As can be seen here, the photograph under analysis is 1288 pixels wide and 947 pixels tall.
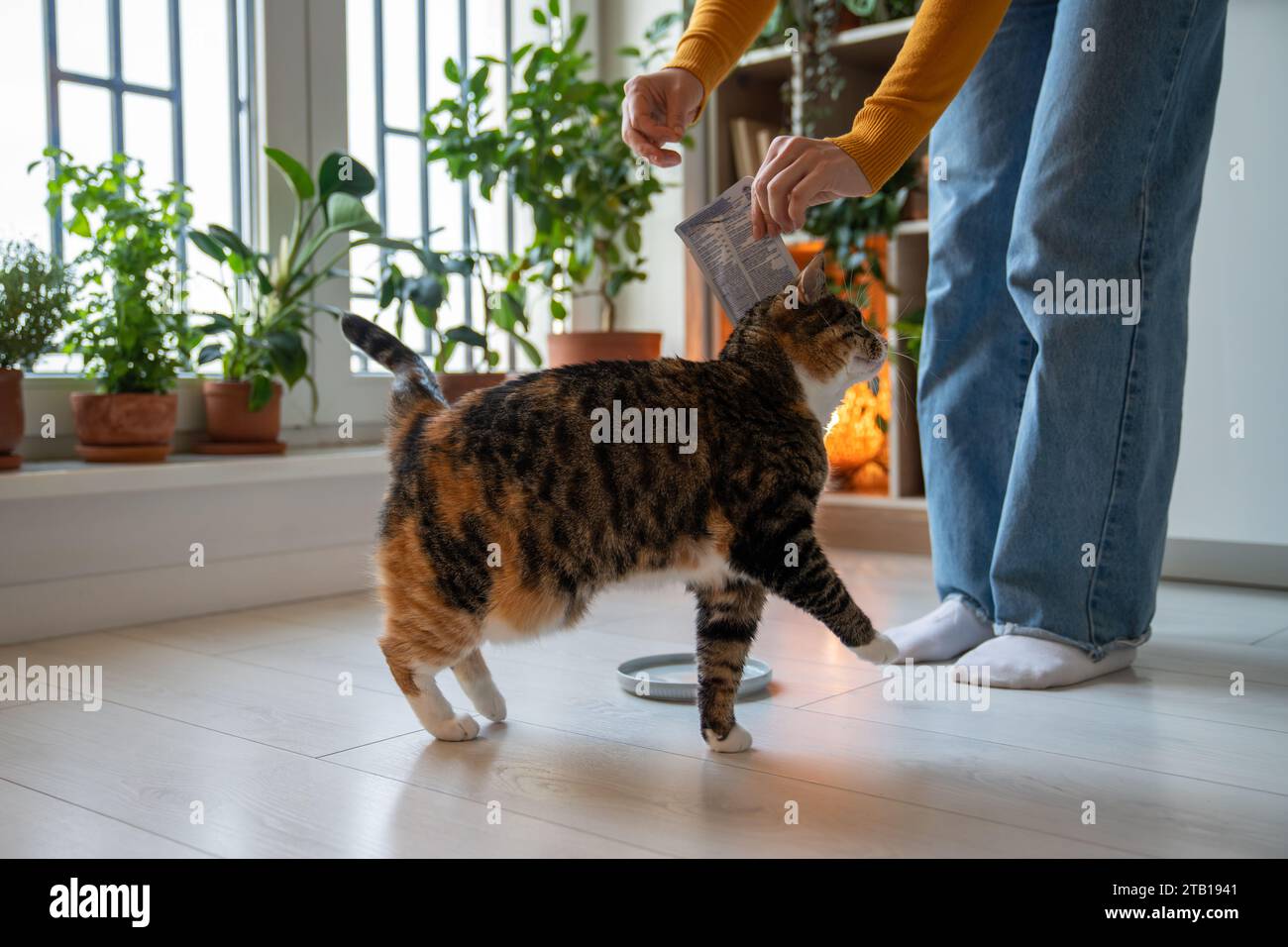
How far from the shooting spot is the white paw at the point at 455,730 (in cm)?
141

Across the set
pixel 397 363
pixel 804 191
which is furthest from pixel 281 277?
pixel 804 191

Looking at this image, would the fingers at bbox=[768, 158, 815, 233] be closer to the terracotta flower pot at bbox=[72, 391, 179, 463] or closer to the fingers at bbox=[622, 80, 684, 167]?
the fingers at bbox=[622, 80, 684, 167]

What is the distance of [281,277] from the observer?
8.10ft

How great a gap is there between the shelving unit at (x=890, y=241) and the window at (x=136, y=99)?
123cm

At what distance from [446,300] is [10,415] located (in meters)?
0.90

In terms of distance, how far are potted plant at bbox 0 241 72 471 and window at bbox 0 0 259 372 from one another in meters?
0.09

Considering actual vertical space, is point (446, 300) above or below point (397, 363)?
above

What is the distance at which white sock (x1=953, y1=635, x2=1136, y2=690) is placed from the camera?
1.64 metres

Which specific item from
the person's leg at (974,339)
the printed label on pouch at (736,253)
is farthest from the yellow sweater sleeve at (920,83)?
the person's leg at (974,339)

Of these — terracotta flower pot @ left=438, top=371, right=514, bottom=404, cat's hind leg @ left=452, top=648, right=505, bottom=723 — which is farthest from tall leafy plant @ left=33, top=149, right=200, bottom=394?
cat's hind leg @ left=452, top=648, right=505, bottom=723

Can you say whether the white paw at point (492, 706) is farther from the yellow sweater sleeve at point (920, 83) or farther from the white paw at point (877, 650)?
the yellow sweater sleeve at point (920, 83)

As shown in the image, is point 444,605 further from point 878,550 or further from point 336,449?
point 878,550

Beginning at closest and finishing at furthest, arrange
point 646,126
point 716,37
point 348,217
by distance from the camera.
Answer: point 646,126 < point 716,37 < point 348,217

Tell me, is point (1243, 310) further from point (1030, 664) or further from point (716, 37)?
point (716, 37)
